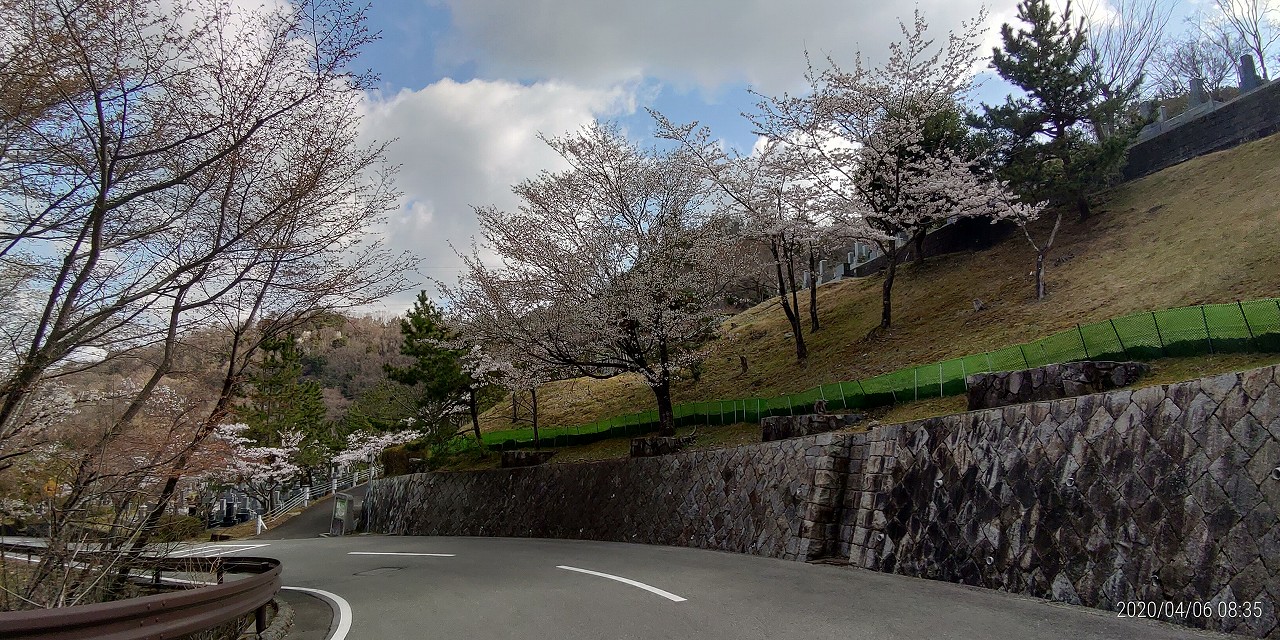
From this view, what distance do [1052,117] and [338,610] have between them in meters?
26.4

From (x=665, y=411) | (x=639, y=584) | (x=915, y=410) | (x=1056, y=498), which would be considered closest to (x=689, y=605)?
(x=639, y=584)

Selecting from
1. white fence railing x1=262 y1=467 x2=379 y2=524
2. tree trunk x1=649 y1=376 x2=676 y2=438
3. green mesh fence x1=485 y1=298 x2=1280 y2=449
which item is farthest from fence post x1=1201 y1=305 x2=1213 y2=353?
white fence railing x1=262 y1=467 x2=379 y2=524

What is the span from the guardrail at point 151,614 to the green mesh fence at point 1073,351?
39.1ft

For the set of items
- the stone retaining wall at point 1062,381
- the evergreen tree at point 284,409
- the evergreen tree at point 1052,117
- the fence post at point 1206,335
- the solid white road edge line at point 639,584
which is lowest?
the solid white road edge line at point 639,584

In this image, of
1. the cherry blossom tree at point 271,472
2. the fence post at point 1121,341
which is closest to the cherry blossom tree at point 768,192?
the fence post at point 1121,341

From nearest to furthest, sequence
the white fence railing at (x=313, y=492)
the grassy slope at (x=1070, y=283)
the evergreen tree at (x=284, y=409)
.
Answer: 1. the grassy slope at (x=1070, y=283)
2. the evergreen tree at (x=284, y=409)
3. the white fence railing at (x=313, y=492)

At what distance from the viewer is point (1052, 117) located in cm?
2358

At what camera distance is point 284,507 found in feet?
130

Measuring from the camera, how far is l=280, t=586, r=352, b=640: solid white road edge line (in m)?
7.16

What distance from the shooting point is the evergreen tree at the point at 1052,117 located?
72.8 feet

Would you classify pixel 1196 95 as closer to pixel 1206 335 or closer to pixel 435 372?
pixel 1206 335

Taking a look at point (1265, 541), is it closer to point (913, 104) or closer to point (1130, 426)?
point (1130, 426)

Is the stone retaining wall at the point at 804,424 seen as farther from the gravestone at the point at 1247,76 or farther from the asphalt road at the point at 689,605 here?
the gravestone at the point at 1247,76

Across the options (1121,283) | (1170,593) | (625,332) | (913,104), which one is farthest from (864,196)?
(1170,593)
